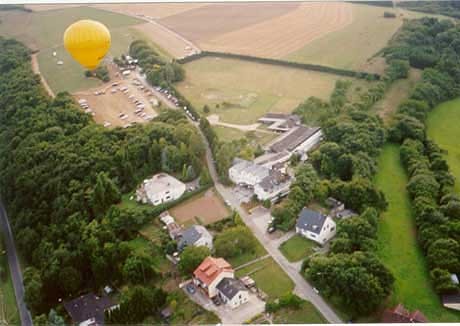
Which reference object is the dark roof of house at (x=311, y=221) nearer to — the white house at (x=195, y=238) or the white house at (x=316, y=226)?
the white house at (x=316, y=226)

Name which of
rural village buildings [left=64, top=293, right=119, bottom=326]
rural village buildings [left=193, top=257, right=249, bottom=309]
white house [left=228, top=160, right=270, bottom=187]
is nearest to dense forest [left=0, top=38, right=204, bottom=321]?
rural village buildings [left=64, top=293, right=119, bottom=326]

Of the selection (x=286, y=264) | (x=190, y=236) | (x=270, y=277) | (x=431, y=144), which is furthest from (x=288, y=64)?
(x=270, y=277)

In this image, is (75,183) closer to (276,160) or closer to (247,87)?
(276,160)

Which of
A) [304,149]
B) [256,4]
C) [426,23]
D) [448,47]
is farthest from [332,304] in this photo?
[256,4]

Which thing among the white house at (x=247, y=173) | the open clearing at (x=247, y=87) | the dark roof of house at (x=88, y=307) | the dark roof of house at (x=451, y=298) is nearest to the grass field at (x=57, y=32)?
the open clearing at (x=247, y=87)

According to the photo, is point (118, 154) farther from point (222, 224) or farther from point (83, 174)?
point (222, 224)
